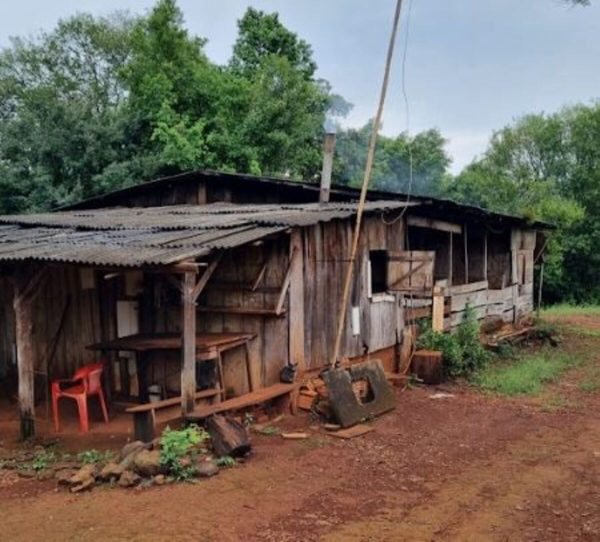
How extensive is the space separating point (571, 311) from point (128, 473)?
1964 cm

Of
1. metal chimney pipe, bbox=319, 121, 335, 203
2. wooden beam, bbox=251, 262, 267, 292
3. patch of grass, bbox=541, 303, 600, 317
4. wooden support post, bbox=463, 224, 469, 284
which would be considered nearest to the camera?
wooden beam, bbox=251, 262, 267, 292

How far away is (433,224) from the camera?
11.6 m

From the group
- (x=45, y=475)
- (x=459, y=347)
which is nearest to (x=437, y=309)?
(x=459, y=347)

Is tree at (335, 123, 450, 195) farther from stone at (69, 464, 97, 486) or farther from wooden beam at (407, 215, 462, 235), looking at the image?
stone at (69, 464, 97, 486)

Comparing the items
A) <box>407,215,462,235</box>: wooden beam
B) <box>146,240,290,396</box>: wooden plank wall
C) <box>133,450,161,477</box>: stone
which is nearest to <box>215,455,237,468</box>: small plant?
<box>133,450,161,477</box>: stone

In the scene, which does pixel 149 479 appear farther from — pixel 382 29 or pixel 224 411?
pixel 382 29

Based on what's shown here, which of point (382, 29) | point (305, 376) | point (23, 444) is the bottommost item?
point (23, 444)

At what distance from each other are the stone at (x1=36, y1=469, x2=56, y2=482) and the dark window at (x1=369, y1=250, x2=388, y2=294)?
6460mm

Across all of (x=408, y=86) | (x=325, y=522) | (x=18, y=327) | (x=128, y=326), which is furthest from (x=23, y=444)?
(x=408, y=86)

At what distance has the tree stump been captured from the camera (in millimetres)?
10484

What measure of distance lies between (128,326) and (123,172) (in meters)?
12.2

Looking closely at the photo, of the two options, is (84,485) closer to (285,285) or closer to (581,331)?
(285,285)

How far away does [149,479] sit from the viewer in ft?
19.4

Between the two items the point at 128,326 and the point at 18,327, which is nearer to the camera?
the point at 18,327
